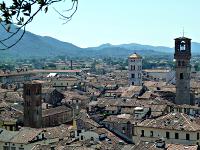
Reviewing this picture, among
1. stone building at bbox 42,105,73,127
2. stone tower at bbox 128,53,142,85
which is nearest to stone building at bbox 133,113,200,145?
stone building at bbox 42,105,73,127

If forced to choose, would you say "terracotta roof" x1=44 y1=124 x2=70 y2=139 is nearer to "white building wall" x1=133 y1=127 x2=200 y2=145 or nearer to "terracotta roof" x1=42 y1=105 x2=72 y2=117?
"white building wall" x1=133 y1=127 x2=200 y2=145

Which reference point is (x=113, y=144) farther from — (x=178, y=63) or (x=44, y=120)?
(x=178, y=63)

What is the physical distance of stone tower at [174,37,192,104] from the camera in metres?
66.3

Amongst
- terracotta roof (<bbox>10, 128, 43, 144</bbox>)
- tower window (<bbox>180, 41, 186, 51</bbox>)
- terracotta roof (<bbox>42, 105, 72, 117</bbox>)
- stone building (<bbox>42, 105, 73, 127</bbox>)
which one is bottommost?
stone building (<bbox>42, 105, 73, 127</bbox>)

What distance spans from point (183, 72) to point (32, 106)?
2269 centimetres

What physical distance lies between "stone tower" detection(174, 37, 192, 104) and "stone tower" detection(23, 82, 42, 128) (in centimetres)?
2117

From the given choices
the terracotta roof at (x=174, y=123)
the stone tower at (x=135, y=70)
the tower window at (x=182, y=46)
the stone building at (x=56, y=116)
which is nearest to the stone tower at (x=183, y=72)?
the tower window at (x=182, y=46)

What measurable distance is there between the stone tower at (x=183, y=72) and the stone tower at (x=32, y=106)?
2117 cm

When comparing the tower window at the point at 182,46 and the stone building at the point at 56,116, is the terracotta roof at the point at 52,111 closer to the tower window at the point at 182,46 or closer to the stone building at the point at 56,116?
the stone building at the point at 56,116

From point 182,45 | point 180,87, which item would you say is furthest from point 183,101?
point 182,45

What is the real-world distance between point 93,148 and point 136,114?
755 inches

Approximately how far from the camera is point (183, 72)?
6619 centimetres

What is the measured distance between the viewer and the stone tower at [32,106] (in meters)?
53.9

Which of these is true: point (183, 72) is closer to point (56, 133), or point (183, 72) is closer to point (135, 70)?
point (56, 133)
